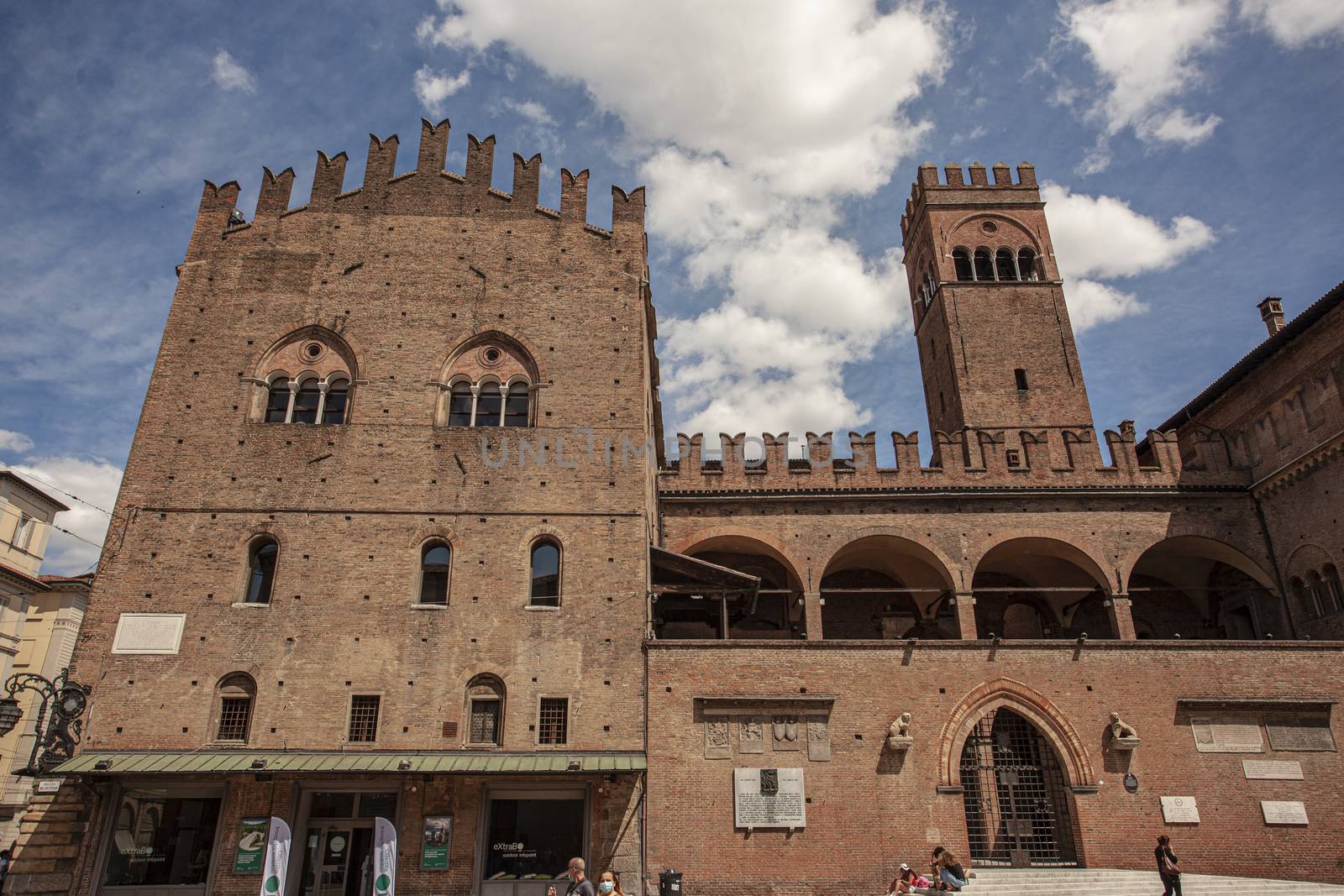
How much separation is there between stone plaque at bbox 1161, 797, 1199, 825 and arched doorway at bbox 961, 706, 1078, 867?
168 centimetres

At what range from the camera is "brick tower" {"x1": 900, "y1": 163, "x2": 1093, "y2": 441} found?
27.7 meters

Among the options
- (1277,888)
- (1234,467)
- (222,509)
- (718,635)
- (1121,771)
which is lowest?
(1277,888)

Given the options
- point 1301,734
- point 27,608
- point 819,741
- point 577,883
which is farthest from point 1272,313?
point 27,608

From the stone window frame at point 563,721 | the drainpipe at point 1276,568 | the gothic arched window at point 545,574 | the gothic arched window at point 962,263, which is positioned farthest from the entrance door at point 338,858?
the gothic arched window at point 962,263

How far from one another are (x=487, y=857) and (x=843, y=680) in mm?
7087

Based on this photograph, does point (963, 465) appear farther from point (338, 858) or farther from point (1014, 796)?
point (338, 858)

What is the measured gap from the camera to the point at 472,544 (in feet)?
54.6

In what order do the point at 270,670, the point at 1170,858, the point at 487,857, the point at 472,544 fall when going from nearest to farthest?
the point at 1170,858
the point at 487,857
the point at 270,670
the point at 472,544

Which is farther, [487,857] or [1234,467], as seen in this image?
[1234,467]

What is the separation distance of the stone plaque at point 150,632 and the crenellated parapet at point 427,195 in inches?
344

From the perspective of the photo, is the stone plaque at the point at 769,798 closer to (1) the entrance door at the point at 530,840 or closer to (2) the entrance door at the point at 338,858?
(1) the entrance door at the point at 530,840

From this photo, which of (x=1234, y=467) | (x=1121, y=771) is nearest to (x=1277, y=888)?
(x=1121, y=771)

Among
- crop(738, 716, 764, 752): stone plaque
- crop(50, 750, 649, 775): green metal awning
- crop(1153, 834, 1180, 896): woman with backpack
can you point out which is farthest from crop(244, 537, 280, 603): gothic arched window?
crop(1153, 834, 1180, 896): woman with backpack

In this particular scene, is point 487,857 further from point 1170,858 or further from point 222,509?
point 1170,858
